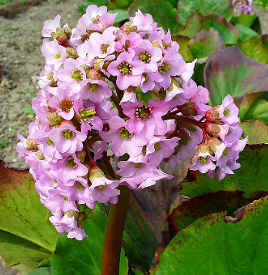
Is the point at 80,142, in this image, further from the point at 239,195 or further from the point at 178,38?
the point at 178,38

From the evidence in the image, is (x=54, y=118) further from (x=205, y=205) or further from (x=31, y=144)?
(x=205, y=205)

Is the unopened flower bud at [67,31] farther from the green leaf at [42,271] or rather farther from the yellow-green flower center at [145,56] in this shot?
the green leaf at [42,271]

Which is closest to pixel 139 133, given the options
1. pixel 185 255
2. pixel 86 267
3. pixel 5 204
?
pixel 185 255

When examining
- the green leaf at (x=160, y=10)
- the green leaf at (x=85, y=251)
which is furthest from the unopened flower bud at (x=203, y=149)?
the green leaf at (x=160, y=10)

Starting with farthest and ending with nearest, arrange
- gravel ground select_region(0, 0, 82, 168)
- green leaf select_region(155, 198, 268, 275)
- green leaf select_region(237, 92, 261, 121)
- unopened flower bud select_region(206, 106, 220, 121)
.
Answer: gravel ground select_region(0, 0, 82, 168), green leaf select_region(237, 92, 261, 121), green leaf select_region(155, 198, 268, 275), unopened flower bud select_region(206, 106, 220, 121)

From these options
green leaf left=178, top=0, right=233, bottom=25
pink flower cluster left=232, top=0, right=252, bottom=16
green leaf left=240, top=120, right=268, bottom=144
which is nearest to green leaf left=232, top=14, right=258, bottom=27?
pink flower cluster left=232, top=0, right=252, bottom=16

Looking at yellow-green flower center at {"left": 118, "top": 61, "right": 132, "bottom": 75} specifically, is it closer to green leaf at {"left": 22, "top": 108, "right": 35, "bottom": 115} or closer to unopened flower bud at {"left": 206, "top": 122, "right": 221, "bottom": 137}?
unopened flower bud at {"left": 206, "top": 122, "right": 221, "bottom": 137}
